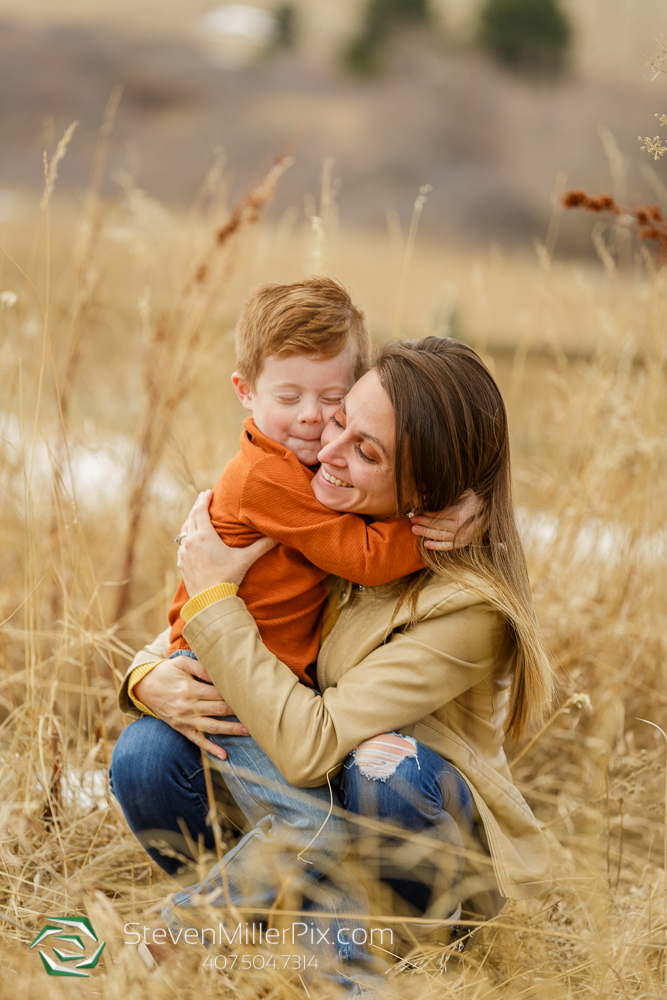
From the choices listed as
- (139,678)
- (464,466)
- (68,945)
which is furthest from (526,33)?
(68,945)

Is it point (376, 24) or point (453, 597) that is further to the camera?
point (376, 24)

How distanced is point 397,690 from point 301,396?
2.03 feet

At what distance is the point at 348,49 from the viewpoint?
12953 mm

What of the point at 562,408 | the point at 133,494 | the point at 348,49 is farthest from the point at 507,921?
the point at 348,49

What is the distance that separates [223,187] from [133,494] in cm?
110

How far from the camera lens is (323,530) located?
57.2 inches

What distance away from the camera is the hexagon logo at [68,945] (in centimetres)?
143

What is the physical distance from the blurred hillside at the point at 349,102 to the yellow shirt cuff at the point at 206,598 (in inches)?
393

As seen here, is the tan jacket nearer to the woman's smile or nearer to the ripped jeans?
the ripped jeans

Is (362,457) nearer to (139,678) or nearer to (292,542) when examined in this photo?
(292,542)

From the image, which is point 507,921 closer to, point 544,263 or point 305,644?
point 305,644

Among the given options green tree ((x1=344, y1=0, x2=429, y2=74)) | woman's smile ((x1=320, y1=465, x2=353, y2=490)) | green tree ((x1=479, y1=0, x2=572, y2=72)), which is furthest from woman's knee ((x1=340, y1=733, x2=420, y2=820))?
green tree ((x1=344, y1=0, x2=429, y2=74))

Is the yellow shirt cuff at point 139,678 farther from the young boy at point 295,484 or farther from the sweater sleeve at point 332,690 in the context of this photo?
the sweater sleeve at point 332,690

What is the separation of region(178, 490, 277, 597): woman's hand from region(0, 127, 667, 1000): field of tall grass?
0.37 metres
